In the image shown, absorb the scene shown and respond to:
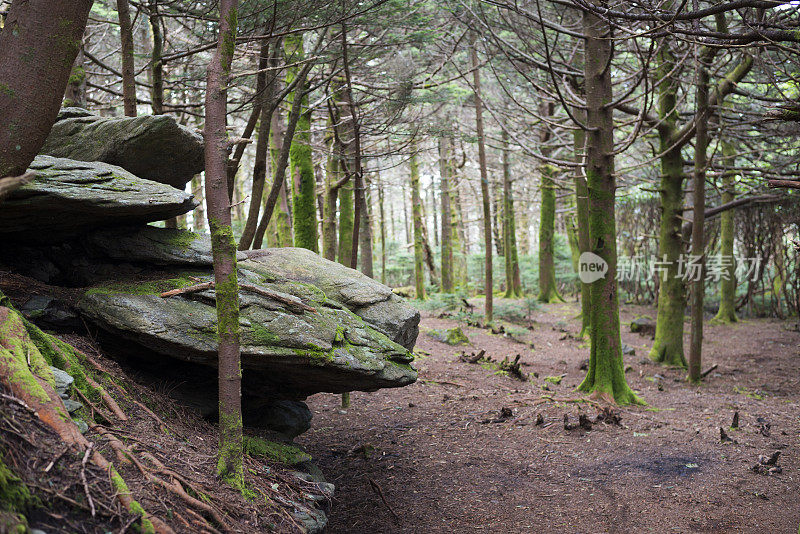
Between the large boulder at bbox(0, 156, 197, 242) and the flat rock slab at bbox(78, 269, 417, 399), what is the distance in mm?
539

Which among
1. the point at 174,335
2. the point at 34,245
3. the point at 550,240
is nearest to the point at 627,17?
the point at 174,335

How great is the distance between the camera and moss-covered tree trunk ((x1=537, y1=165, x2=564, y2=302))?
51.2 ft

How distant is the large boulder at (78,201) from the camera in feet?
10.7

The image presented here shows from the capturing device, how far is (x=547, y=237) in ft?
52.6

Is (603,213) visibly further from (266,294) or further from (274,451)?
(274,451)

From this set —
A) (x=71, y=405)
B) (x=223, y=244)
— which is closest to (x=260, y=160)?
(x=223, y=244)

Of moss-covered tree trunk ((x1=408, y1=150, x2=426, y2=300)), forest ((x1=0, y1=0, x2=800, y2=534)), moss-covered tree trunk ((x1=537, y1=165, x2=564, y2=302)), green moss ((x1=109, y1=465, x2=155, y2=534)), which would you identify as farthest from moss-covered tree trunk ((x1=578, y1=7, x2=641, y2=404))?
moss-covered tree trunk ((x1=408, y1=150, x2=426, y2=300))

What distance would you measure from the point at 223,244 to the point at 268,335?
1005mm

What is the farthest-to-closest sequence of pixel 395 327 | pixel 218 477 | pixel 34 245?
pixel 395 327
pixel 34 245
pixel 218 477

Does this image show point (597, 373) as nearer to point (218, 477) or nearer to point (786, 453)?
point (786, 453)

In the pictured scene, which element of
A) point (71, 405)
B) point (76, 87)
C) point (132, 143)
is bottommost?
point (71, 405)

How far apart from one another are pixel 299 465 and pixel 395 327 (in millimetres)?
1566

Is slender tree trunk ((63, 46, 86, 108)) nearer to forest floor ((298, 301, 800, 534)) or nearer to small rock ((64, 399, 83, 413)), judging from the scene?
small rock ((64, 399, 83, 413))

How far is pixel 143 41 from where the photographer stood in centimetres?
1030
